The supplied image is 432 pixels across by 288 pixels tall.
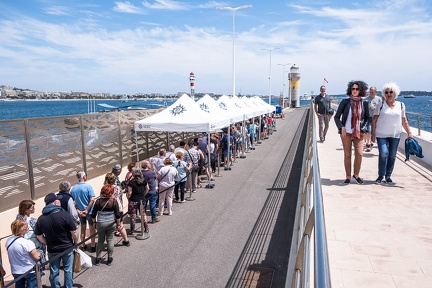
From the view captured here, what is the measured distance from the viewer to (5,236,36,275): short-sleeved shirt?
5.11 m

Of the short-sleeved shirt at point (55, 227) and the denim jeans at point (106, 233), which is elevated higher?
the short-sleeved shirt at point (55, 227)

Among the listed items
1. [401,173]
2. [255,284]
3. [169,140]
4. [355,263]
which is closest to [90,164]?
[169,140]

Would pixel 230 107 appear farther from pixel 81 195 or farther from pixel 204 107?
pixel 81 195

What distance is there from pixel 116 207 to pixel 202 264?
2.00 meters

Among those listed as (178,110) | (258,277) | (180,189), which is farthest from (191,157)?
(258,277)

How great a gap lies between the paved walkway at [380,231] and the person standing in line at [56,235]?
4.10 m

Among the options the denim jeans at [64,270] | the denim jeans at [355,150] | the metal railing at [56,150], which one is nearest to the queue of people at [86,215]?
the denim jeans at [64,270]

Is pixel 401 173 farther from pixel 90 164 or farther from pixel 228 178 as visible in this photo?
pixel 90 164

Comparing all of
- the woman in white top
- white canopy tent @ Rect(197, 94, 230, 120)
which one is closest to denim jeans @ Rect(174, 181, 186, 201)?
the woman in white top

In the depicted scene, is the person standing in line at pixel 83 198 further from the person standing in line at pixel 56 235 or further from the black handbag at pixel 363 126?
the black handbag at pixel 363 126

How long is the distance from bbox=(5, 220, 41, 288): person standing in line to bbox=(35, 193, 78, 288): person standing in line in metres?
0.33

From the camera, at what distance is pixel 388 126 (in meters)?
6.26

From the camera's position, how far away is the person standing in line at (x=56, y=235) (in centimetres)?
552

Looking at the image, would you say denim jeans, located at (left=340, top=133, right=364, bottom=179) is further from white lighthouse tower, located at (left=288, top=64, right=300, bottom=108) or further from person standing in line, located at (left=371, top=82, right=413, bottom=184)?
white lighthouse tower, located at (left=288, top=64, right=300, bottom=108)
